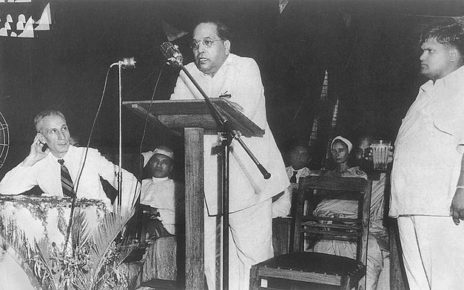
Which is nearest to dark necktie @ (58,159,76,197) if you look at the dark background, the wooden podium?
the dark background

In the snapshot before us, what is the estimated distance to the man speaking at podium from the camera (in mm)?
3004

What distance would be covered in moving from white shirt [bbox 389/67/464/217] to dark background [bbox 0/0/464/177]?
2.88 feet

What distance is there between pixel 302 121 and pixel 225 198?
2.67 metres

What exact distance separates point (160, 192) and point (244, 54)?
138 cm

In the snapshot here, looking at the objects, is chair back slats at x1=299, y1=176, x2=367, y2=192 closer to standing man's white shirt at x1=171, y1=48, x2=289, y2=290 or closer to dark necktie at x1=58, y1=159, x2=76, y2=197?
standing man's white shirt at x1=171, y1=48, x2=289, y2=290

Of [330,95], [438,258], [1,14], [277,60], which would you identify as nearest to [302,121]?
[330,95]

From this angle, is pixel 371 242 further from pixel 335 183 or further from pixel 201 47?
pixel 201 47

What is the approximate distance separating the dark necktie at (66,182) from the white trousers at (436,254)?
256cm

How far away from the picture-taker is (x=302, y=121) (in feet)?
15.8

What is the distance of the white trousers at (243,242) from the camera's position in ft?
9.86

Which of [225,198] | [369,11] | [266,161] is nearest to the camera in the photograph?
[225,198]

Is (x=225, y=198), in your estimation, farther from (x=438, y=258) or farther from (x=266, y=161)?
(x=438, y=258)

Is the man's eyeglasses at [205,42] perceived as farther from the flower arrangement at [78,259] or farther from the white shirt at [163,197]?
the white shirt at [163,197]

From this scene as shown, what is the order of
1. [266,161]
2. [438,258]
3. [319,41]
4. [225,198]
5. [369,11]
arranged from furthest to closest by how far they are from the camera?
[319,41] → [369,11] → [266,161] → [438,258] → [225,198]
